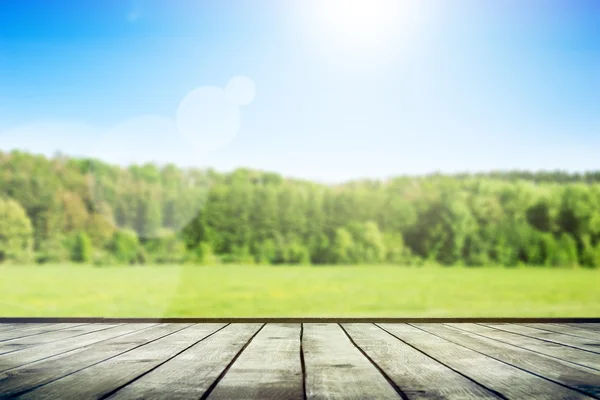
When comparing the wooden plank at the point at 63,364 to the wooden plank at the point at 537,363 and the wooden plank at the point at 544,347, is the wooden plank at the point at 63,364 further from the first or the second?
the wooden plank at the point at 544,347

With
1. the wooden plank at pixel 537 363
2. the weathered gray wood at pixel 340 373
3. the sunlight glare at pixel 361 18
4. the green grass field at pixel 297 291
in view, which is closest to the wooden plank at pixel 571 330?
the wooden plank at pixel 537 363

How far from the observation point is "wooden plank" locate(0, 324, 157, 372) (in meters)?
2.00

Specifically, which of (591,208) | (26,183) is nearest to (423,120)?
(591,208)

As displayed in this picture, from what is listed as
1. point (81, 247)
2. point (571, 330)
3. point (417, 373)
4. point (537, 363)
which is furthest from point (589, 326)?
point (81, 247)

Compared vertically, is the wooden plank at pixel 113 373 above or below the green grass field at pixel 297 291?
above

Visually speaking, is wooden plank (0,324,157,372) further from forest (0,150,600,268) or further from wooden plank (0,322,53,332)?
forest (0,150,600,268)

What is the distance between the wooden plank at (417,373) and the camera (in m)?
1.50

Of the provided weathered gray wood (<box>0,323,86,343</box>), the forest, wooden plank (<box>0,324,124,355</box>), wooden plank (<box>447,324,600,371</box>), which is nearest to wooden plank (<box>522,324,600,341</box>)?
wooden plank (<box>447,324,600,371</box>)

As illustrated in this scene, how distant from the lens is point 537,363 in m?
1.95

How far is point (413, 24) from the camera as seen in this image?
2420 inches

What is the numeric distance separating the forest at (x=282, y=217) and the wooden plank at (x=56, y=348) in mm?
45719

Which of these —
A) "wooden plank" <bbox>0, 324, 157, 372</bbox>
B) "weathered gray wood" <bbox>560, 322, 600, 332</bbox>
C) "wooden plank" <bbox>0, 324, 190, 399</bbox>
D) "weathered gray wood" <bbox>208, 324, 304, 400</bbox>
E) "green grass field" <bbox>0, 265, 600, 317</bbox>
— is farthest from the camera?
"green grass field" <bbox>0, 265, 600, 317</bbox>

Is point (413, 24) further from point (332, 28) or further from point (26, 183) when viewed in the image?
point (26, 183)

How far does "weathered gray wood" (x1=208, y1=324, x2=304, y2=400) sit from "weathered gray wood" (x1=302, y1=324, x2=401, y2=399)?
0.14 feet
